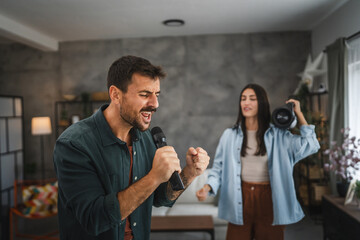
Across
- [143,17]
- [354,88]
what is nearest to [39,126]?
[143,17]

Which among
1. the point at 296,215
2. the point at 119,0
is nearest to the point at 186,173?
the point at 296,215

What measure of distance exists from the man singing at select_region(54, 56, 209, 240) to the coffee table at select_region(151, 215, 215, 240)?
1.60 meters

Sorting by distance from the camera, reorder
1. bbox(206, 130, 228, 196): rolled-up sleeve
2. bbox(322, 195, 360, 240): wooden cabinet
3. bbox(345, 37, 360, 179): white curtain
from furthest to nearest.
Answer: bbox(345, 37, 360, 179): white curtain → bbox(322, 195, 360, 240): wooden cabinet → bbox(206, 130, 228, 196): rolled-up sleeve

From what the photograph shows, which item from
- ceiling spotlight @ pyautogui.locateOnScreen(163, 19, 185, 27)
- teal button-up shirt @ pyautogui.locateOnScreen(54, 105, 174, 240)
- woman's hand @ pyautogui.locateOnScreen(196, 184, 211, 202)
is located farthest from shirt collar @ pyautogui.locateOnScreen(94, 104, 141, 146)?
ceiling spotlight @ pyautogui.locateOnScreen(163, 19, 185, 27)

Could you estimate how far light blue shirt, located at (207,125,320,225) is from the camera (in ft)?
6.61

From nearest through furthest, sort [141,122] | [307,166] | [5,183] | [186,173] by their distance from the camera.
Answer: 1. [141,122]
2. [186,173]
3. [307,166]
4. [5,183]

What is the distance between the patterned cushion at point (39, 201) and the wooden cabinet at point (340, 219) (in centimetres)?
306

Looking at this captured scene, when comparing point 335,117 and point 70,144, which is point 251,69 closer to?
point 335,117

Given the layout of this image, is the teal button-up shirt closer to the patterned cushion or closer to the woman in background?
the woman in background

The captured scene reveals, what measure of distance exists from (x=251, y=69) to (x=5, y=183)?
13.8ft

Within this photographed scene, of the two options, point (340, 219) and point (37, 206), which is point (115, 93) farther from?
point (37, 206)

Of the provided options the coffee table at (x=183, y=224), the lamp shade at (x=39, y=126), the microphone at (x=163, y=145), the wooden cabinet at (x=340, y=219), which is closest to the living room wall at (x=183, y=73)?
the lamp shade at (x=39, y=126)

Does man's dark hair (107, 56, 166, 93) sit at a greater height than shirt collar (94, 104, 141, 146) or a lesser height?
greater

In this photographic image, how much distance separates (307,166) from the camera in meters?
3.91
